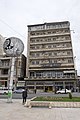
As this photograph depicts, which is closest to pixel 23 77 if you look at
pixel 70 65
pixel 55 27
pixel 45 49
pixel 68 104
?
pixel 45 49

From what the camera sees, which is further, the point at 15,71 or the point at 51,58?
the point at 15,71

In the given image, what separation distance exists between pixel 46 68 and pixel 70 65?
7.35 m

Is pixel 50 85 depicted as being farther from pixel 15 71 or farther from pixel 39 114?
pixel 39 114

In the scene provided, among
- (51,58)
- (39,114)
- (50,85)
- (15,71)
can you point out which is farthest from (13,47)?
(15,71)

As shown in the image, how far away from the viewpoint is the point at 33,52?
178 ft

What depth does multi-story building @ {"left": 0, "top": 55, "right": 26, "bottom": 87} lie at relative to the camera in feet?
171

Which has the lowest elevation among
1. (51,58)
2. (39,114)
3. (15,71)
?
(39,114)

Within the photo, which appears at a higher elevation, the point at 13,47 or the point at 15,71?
the point at 13,47

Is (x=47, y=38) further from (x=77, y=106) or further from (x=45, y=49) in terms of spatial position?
(x=77, y=106)

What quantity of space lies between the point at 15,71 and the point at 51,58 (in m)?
12.1

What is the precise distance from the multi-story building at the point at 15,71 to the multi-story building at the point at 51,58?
2582 mm

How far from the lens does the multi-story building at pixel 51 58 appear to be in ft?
164

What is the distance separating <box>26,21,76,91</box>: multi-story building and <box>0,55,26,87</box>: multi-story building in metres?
2.58

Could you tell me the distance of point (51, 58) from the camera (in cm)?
5200
